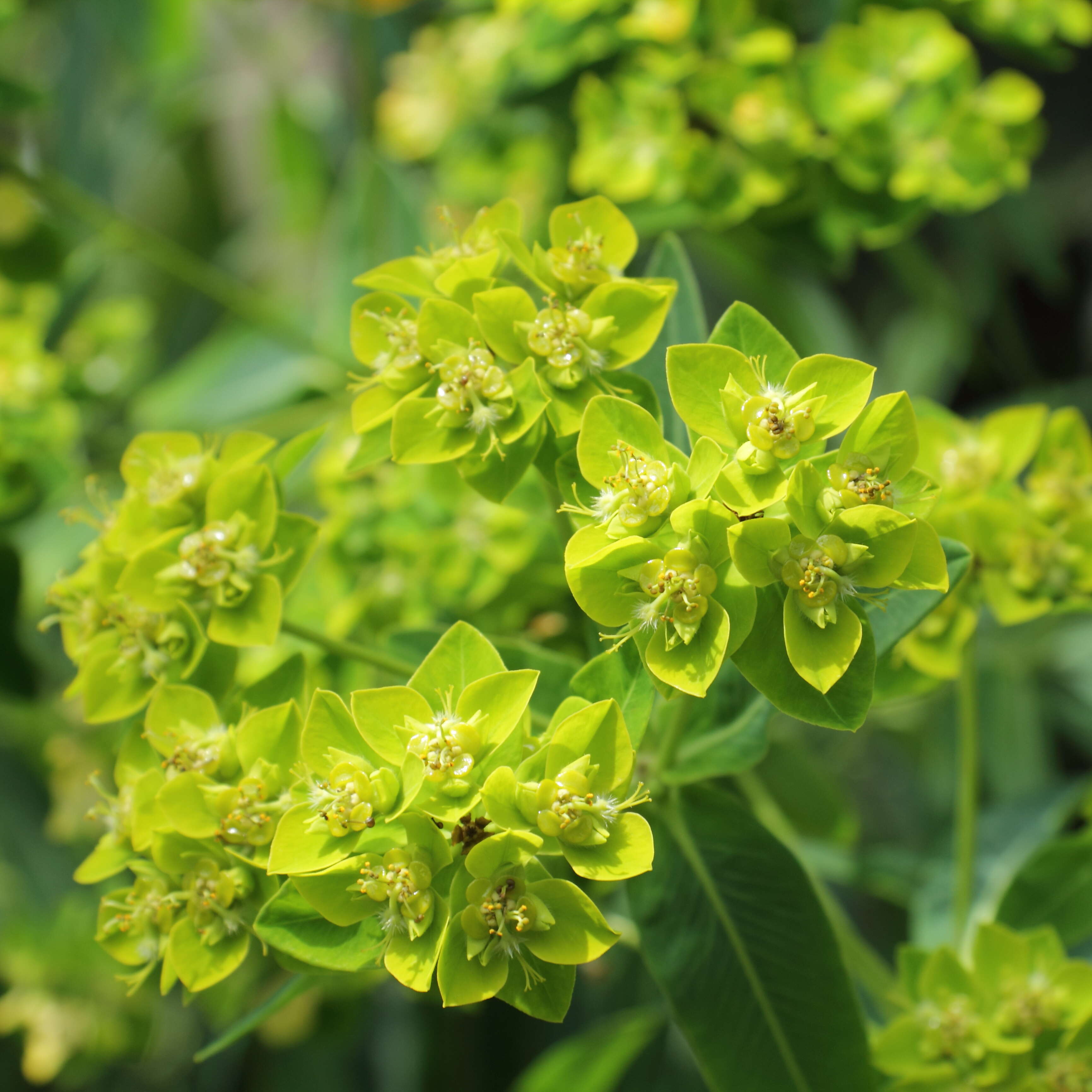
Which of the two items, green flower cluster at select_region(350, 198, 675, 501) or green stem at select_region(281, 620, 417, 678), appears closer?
green flower cluster at select_region(350, 198, 675, 501)

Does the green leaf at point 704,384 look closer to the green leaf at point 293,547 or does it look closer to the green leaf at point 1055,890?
the green leaf at point 293,547

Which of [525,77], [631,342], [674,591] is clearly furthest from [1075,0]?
[674,591]

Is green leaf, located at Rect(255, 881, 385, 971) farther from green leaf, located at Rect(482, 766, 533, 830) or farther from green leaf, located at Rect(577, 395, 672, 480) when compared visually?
green leaf, located at Rect(577, 395, 672, 480)

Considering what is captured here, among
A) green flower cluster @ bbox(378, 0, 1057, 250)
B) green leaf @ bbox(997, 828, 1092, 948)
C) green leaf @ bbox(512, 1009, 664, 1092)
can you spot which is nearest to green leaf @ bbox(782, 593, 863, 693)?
green leaf @ bbox(997, 828, 1092, 948)

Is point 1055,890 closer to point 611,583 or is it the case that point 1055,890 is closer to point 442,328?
point 611,583

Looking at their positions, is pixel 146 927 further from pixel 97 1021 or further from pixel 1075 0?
pixel 1075 0

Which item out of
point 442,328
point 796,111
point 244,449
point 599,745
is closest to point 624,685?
point 599,745

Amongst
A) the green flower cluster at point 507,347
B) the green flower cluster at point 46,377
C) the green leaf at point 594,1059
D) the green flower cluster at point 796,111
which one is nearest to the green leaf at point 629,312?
the green flower cluster at point 507,347

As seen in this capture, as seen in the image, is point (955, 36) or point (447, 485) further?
point (955, 36)
